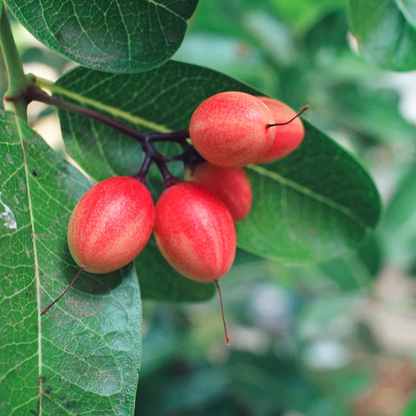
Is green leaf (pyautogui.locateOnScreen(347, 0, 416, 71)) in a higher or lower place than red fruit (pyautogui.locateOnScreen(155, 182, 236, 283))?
higher

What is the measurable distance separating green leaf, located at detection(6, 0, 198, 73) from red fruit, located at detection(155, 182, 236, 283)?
0.18 meters

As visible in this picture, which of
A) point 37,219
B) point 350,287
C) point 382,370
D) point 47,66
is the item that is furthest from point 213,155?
point 382,370

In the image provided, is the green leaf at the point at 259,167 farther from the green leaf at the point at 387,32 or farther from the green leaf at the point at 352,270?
the green leaf at the point at 352,270

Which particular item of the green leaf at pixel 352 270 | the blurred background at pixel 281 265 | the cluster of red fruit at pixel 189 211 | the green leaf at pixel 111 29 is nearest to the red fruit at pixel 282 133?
the cluster of red fruit at pixel 189 211

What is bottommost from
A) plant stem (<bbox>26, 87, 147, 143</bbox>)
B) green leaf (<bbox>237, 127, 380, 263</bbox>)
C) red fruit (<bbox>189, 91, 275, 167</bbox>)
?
green leaf (<bbox>237, 127, 380, 263</bbox>)

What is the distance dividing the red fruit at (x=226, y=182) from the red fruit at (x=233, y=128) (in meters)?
0.07

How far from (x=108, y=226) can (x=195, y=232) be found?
0.33 ft

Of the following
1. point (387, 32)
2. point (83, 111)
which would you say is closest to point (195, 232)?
point (83, 111)

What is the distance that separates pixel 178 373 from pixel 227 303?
451 millimetres

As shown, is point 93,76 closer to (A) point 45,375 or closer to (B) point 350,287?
(A) point 45,375

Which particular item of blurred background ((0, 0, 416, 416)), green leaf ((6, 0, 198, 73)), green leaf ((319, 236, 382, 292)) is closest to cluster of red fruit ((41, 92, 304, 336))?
green leaf ((6, 0, 198, 73))

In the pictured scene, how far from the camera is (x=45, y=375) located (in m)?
0.58

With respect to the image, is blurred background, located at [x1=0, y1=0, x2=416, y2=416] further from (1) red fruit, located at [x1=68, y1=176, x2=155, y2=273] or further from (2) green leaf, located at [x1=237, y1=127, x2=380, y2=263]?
(1) red fruit, located at [x1=68, y1=176, x2=155, y2=273]

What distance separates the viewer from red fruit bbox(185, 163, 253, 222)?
69 centimetres
